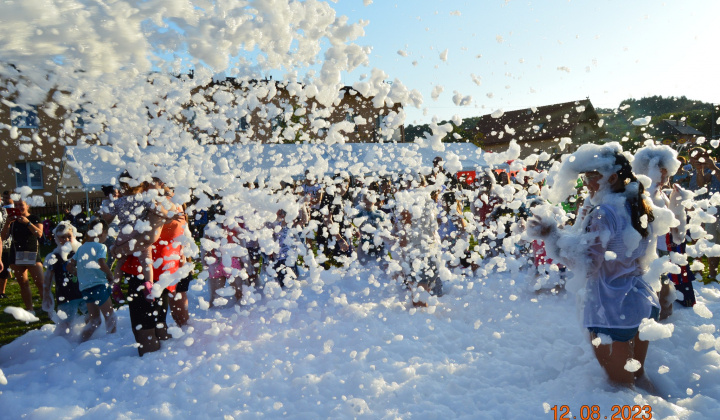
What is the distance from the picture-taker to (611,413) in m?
3.12

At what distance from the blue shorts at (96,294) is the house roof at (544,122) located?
30967 mm

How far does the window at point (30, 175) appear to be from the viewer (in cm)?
2686

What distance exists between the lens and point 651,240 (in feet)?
9.90

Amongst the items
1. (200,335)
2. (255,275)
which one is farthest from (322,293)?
(200,335)

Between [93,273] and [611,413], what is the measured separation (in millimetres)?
5066

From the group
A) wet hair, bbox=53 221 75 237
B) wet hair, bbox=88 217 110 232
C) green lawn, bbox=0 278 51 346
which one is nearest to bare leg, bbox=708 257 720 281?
wet hair, bbox=88 217 110 232

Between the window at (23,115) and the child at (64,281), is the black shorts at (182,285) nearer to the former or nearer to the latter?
the child at (64,281)

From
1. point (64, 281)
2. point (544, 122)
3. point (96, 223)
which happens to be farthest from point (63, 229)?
point (544, 122)

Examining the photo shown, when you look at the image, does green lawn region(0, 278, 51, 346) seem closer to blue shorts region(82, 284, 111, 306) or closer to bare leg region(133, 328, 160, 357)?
blue shorts region(82, 284, 111, 306)

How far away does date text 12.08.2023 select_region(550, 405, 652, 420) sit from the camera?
10.1 ft

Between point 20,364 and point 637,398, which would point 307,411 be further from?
point 20,364

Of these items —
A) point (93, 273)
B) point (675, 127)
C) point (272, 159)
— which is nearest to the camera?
point (93, 273)

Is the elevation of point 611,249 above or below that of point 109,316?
above

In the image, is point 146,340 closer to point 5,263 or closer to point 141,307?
point 141,307
